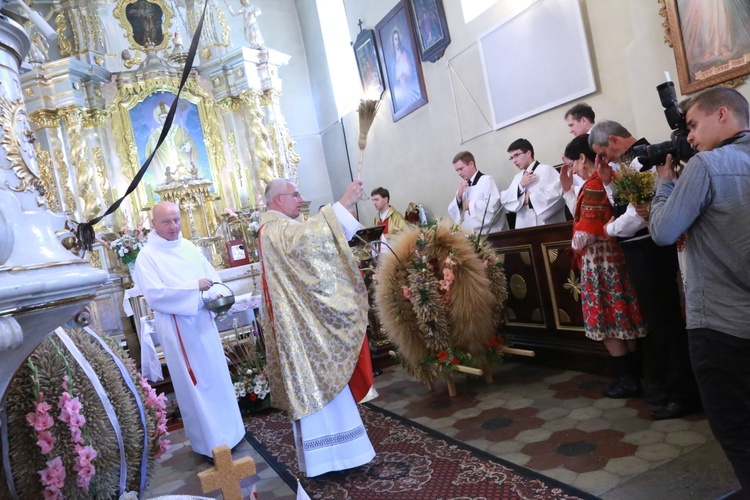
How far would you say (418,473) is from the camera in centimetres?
333

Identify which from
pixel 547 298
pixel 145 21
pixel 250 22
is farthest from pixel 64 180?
pixel 547 298

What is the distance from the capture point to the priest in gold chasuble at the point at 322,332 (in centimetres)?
350

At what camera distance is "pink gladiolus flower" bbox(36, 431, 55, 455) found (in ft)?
6.12

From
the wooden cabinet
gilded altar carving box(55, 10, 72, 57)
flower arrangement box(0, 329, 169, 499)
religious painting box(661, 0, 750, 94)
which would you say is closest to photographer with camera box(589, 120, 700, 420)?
the wooden cabinet

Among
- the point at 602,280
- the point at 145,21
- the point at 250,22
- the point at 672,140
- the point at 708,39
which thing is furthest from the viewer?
the point at 250,22

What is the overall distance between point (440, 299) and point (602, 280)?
1143 mm

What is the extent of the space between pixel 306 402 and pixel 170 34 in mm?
8504

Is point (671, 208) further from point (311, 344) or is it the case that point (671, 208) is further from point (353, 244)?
point (353, 244)

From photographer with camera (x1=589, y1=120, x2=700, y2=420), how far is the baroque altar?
7201 millimetres

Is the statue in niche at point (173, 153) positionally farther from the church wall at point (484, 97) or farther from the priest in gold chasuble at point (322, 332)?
the priest in gold chasuble at point (322, 332)

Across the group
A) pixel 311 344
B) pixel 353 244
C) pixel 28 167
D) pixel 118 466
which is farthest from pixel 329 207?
pixel 353 244

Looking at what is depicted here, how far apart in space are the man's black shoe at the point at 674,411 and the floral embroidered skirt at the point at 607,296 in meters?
0.47

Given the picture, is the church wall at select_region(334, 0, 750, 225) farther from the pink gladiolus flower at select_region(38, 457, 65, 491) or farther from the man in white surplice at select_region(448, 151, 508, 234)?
the pink gladiolus flower at select_region(38, 457, 65, 491)

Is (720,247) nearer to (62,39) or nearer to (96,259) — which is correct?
(96,259)
